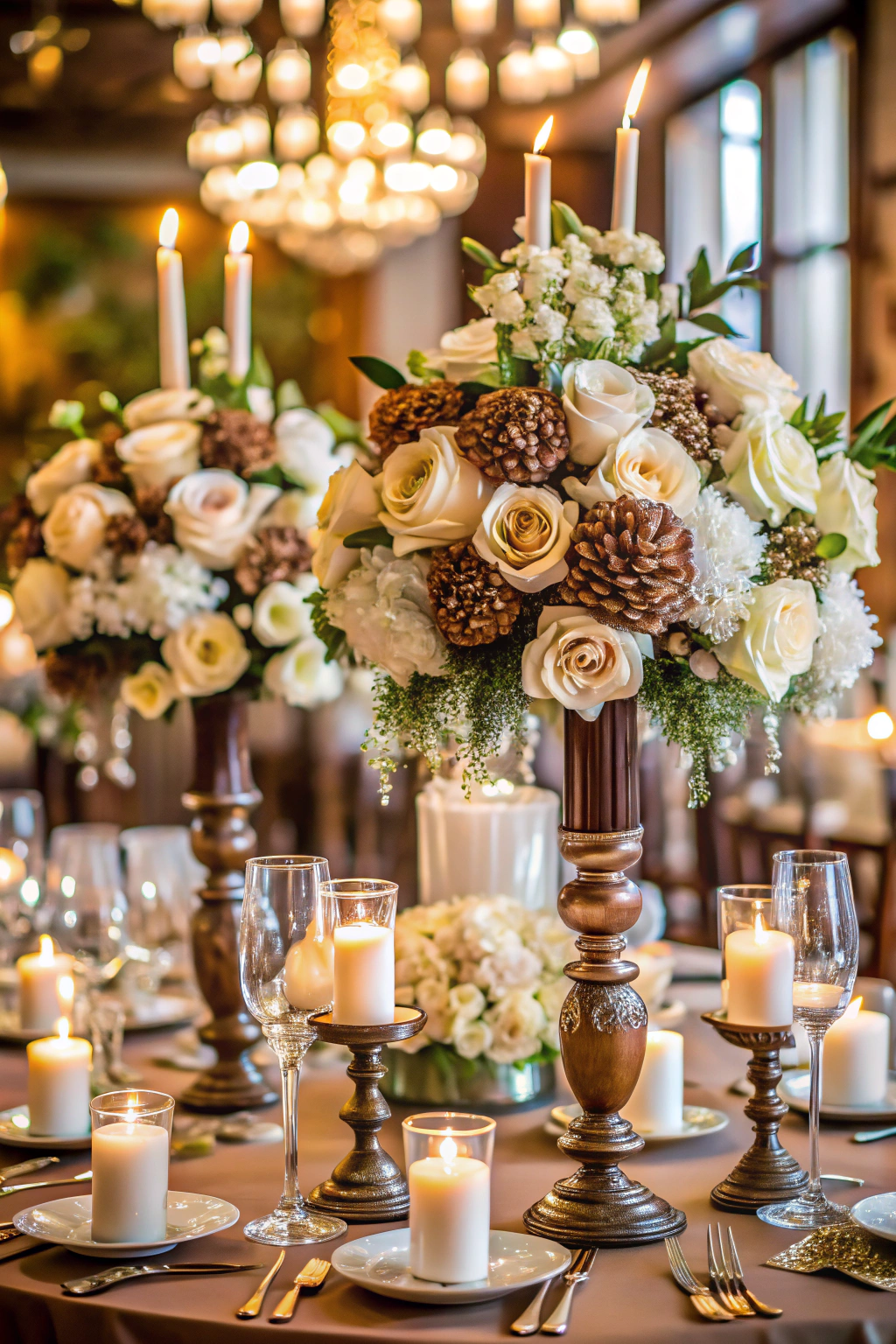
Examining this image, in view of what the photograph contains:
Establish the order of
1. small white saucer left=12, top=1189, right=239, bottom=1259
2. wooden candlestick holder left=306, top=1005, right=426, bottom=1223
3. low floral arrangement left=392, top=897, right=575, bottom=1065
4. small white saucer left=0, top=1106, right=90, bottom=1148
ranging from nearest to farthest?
small white saucer left=12, top=1189, right=239, bottom=1259 → wooden candlestick holder left=306, top=1005, right=426, bottom=1223 → small white saucer left=0, top=1106, right=90, bottom=1148 → low floral arrangement left=392, top=897, right=575, bottom=1065

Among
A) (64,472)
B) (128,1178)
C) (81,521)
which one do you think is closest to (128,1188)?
(128,1178)

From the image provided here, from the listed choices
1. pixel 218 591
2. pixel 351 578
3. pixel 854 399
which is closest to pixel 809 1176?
pixel 351 578

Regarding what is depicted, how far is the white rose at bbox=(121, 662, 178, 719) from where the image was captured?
203cm

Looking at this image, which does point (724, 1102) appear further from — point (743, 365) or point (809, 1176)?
point (743, 365)

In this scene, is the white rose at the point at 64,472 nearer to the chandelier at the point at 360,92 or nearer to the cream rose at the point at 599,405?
the cream rose at the point at 599,405

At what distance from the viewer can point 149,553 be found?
196 cm

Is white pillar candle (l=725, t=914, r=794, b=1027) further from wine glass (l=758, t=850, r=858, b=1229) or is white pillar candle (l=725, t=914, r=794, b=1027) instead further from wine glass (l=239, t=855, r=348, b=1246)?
wine glass (l=239, t=855, r=348, b=1246)

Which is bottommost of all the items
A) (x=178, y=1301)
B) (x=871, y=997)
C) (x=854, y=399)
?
(x=178, y=1301)

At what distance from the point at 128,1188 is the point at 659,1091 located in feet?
2.17

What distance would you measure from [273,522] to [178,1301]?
111 centimetres

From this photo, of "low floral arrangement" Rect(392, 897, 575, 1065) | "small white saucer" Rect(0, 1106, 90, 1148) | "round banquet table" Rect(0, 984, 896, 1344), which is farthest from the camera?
"low floral arrangement" Rect(392, 897, 575, 1065)

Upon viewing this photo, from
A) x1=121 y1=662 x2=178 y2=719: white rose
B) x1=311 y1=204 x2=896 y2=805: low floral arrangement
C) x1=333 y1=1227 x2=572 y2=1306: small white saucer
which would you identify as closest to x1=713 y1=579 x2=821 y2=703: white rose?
x1=311 y1=204 x2=896 y2=805: low floral arrangement

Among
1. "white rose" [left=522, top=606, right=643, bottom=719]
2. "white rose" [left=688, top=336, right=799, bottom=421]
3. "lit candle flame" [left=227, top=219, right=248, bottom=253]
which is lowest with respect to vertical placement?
"white rose" [left=522, top=606, right=643, bottom=719]

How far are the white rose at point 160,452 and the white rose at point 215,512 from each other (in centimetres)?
3
